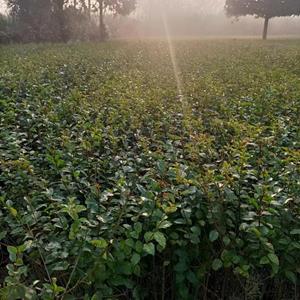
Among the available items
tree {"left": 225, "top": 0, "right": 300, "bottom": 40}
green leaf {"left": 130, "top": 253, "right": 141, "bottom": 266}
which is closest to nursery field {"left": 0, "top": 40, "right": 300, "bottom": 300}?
green leaf {"left": 130, "top": 253, "right": 141, "bottom": 266}

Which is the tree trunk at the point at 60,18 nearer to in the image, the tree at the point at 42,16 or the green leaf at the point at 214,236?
the tree at the point at 42,16

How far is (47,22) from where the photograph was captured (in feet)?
102

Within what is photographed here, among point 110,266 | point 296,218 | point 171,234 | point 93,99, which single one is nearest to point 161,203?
point 171,234

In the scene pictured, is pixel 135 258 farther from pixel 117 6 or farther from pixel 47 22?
pixel 117 6

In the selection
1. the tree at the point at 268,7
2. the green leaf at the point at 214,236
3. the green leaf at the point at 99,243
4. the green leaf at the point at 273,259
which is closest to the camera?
the green leaf at the point at 99,243

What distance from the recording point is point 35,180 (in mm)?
2893

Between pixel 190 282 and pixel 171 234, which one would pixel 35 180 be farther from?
pixel 190 282

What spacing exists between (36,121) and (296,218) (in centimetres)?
293

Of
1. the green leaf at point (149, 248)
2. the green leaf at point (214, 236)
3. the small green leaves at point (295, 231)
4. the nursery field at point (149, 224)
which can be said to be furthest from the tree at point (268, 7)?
the green leaf at point (149, 248)

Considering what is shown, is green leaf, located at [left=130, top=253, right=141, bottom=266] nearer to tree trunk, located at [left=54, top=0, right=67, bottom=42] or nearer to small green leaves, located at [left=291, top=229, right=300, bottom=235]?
small green leaves, located at [left=291, top=229, right=300, bottom=235]

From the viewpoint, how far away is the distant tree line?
29.5 meters

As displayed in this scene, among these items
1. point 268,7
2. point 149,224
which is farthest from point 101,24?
point 149,224

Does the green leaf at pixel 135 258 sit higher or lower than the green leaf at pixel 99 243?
lower

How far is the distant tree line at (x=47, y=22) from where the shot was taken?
29.5 m
